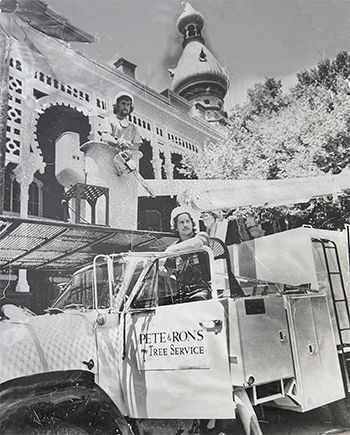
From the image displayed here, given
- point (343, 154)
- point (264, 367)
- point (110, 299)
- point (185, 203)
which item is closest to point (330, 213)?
point (343, 154)

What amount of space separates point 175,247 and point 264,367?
3.24 ft

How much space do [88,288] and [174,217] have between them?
84 cm

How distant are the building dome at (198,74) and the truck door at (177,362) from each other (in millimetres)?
1884

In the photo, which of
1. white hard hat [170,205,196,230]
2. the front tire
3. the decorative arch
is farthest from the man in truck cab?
the front tire

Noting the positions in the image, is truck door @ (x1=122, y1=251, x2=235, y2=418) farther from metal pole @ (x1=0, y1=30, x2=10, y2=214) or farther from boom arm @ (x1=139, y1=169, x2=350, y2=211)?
metal pole @ (x1=0, y1=30, x2=10, y2=214)

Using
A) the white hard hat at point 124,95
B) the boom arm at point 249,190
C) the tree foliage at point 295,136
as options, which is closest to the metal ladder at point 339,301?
the tree foliage at point 295,136

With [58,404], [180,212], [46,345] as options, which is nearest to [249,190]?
[180,212]

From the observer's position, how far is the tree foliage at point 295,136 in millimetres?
3576

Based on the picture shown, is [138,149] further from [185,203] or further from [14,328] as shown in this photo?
[14,328]

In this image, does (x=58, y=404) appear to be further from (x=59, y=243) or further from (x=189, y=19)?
(x=189, y=19)

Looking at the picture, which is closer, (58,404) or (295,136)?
(58,404)

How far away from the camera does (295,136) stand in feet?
12.6

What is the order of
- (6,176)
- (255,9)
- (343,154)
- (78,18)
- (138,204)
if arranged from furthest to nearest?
(255,9)
(343,154)
(78,18)
(138,204)
(6,176)

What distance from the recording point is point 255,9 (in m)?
4.02
